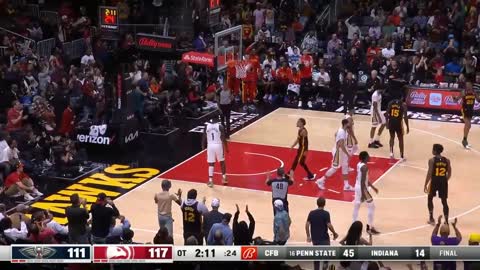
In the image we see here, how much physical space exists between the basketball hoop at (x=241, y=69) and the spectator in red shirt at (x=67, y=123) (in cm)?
651

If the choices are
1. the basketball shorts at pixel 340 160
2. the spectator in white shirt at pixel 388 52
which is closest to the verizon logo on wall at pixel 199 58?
the spectator in white shirt at pixel 388 52

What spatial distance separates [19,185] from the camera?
23750 mm

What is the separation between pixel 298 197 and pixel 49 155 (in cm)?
649

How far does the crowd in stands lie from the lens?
1916 cm

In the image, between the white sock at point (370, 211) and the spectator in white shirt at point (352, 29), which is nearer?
the white sock at point (370, 211)

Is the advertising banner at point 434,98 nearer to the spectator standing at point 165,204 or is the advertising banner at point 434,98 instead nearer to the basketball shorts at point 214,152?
the basketball shorts at point 214,152

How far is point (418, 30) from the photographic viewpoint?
37.2m

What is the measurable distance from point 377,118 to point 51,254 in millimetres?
12822

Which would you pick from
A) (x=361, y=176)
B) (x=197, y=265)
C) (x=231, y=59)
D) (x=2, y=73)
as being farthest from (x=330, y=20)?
(x=197, y=265)

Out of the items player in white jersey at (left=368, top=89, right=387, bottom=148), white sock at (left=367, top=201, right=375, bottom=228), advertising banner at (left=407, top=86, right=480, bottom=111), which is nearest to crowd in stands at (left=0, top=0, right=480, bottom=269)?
advertising banner at (left=407, top=86, right=480, bottom=111)

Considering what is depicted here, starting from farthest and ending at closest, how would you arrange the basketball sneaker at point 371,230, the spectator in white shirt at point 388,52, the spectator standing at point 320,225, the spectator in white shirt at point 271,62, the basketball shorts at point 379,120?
the spectator in white shirt at point 388,52 → the spectator in white shirt at point 271,62 → the basketball shorts at point 379,120 → the basketball sneaker at point 371,230 → the spectator standing at point 320,225

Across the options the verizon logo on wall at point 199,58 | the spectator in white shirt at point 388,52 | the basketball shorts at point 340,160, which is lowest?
the basketball shorts at point 340,160

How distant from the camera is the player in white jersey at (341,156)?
23.8 metres

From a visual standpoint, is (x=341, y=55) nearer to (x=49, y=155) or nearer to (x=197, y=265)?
(x=49, y=155)
